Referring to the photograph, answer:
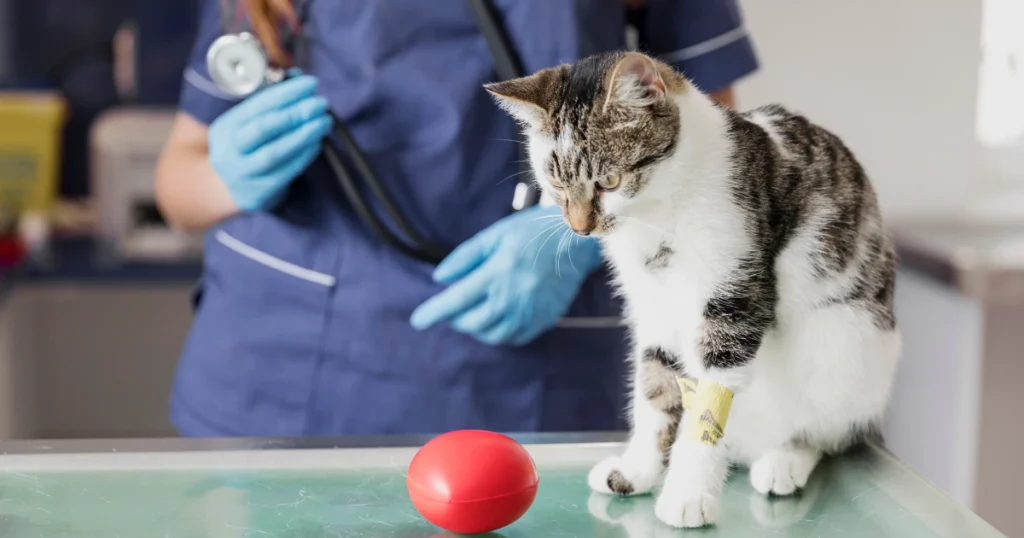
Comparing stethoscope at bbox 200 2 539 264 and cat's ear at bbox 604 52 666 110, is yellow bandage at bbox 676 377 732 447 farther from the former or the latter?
stethoscope at bbox 200 2 539 264

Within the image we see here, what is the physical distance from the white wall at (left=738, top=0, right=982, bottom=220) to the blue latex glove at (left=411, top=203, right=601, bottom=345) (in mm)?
715

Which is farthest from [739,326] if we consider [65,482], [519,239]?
[65,482]

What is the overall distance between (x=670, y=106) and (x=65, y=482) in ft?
1.60

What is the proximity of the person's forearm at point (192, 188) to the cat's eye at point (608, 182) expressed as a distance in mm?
612

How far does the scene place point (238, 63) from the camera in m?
0.92

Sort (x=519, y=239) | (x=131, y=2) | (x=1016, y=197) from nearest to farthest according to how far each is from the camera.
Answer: (x=519, y=239)
(x=1016, y=197)
(x=131, y=2)

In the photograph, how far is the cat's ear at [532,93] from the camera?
0.62 meters

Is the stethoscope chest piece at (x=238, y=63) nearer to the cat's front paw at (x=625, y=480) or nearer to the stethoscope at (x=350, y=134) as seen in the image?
the stethoscope at (x=350, y=134)

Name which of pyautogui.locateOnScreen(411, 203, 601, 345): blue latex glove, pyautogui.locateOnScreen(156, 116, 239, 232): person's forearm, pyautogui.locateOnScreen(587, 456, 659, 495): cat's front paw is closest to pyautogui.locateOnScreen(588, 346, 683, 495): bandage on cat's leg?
pyautogui.locateOnScreen(587, 456, 659, 495): cat's front paw

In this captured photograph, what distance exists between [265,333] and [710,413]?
1.92 ft

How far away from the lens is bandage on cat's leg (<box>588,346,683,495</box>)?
68cm

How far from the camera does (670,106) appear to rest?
617mm

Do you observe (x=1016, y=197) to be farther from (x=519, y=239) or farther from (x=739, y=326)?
(x=739, y=326)

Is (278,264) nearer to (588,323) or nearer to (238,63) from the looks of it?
(238,63)
